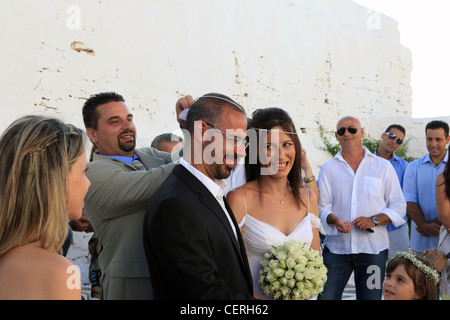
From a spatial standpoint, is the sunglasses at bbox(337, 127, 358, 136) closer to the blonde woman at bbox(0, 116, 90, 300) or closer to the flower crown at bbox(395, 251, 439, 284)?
the flower crown at bbox(395, 251, 439, 284)

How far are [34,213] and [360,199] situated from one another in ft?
10.3

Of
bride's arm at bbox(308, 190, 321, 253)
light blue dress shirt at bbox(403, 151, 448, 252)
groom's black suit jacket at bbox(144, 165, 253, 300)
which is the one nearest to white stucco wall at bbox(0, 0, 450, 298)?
light blue dress shirt at bbox(403, 151, 448, 252)

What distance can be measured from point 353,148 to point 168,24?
4663mm

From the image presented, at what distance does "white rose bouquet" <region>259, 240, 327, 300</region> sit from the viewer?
2582 millimetres

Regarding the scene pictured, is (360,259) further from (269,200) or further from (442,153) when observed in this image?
(442,153)

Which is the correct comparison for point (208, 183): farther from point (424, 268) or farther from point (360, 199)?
point (360, 199)

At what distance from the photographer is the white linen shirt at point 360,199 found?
408 centimetres

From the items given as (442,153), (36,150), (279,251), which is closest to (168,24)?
(442,153)

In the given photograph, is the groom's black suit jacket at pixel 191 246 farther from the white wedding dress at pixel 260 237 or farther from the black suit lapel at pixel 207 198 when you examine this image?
the white wedding dress at pixel 260 237

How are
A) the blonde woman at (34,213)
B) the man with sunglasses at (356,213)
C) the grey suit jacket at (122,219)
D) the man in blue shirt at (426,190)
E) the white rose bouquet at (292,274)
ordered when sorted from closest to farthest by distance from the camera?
the blonde woman at (34,213), the grey suit jacket at (122,219), the white rose bouquet at (292,274), the man with sunglasses at (356,213), the man in blue shirt at (426,190)

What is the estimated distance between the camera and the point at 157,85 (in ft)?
25.4

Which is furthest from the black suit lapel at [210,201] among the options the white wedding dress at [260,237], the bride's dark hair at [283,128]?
the bride's dark hair at [283,128]

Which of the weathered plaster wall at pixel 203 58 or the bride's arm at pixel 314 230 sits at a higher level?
the weathered plaster wall at pixel 203 58

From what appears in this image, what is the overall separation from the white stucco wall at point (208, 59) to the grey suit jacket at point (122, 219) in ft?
12.6
